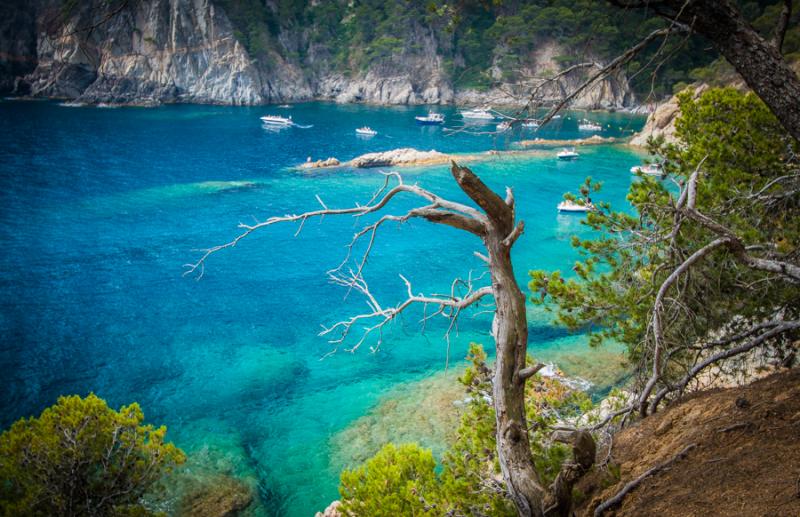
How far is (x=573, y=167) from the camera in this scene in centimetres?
4738

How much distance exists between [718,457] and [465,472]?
2.73 metres

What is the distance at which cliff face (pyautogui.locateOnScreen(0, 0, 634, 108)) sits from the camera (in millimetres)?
74562

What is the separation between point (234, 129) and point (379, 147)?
20171mm

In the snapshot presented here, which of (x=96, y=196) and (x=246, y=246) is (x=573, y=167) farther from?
(x=96, y=196)

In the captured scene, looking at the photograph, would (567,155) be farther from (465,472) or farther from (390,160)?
(465,472)

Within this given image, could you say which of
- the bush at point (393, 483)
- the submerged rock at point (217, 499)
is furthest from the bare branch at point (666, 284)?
the submerged rock at point (217, 499)

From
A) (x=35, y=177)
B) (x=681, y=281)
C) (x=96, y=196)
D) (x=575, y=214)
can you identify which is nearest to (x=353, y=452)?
(x=681, y=281)

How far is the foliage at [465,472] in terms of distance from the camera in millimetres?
5898

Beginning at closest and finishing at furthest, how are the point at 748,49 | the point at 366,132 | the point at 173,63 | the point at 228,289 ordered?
the point at 748,49 < the point at 228,289 < the point at 366,132 < the point at 173,63

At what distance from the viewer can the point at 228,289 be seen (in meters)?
23.8

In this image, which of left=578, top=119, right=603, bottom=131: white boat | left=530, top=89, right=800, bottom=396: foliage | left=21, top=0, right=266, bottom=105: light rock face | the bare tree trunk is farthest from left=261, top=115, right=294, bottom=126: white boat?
the bare tree trunk

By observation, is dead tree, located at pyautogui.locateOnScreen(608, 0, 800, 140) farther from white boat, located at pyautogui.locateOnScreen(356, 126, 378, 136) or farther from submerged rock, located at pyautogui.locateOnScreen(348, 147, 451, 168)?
white boat, located at pyautogui.locateOnScreen(356, 126, 378, 136)

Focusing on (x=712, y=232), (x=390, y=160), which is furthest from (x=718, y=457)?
(x=390, y=160)

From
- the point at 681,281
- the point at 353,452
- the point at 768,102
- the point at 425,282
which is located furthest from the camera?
the point at 425,282
